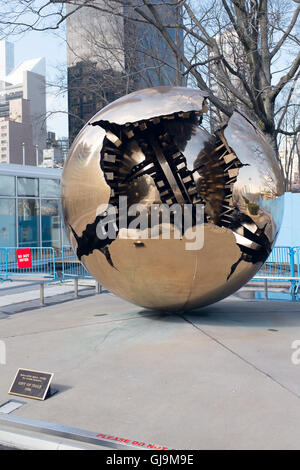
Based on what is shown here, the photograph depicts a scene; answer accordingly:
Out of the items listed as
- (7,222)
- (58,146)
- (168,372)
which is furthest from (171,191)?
(58,146)

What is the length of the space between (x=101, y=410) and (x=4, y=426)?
2.52 feet

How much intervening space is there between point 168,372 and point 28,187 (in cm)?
1639

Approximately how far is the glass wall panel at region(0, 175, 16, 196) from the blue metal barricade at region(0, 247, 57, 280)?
2.41m

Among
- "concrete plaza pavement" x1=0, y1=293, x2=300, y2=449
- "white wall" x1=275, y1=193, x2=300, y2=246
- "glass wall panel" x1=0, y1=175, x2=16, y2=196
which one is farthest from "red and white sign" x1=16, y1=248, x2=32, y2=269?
"white wall" x1=275, y1=193, x2=300, y2=246

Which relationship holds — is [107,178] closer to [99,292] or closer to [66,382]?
[66,382]

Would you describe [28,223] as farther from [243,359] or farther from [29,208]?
[243,359]

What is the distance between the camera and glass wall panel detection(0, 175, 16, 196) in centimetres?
1886

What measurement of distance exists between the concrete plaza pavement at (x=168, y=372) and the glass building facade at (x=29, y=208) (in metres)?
11.8

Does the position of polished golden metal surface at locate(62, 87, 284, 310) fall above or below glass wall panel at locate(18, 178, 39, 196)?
below

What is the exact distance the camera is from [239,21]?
13.8m

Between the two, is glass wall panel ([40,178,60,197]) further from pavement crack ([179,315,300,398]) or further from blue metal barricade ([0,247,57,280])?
pavement crack ([179,315,300,398])

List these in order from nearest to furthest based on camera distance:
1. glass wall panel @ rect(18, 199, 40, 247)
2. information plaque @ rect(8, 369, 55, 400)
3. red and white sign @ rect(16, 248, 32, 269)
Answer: information plaque @ rect(8, 369, 55, 400) < red and white sign @ rect(16, 248, 32, 269) < glass wall panel @ rect(18, 199, 40, 247)

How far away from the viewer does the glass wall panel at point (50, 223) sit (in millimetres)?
20859
